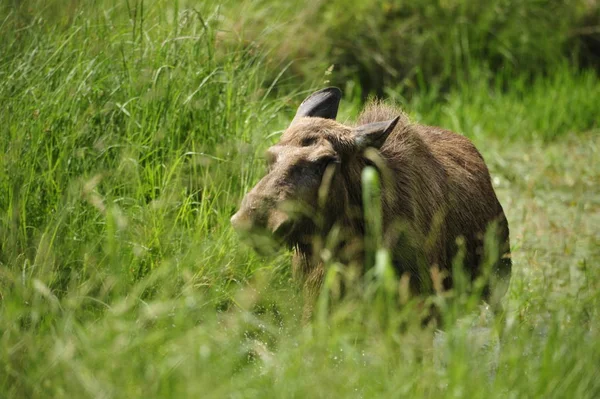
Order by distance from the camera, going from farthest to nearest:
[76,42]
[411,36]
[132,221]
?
[411,36] < [76,42] < [132,221]

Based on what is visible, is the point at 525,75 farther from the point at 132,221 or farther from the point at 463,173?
the point at 132,221

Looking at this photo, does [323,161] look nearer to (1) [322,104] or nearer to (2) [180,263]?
(1) [322,104]

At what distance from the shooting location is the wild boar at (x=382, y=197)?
441 centimetres

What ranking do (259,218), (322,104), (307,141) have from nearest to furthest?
(259,218), (307,141), (322,104)

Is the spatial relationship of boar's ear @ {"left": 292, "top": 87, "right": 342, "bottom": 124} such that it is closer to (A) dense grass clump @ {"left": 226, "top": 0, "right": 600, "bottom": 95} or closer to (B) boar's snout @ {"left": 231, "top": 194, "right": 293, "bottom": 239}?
(B) boar's snout @ {"left": 231, "top": 194, "right": 293, "bottom": 239}

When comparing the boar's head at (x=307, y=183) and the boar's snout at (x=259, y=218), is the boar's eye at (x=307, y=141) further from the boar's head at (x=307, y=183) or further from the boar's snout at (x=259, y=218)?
the boar's snout at (x=259, y=218)

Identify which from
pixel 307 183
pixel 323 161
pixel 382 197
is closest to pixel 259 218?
pixel 307 183

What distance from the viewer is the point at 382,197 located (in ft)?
15.7

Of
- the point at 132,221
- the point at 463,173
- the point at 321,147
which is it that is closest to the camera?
the point at 321,147

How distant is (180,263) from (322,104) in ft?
3.86

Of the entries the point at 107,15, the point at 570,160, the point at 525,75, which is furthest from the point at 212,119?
the point at 525,75

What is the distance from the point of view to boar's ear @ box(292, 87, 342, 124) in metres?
5.09

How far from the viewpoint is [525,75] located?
33.0 ft

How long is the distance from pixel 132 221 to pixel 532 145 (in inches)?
200
